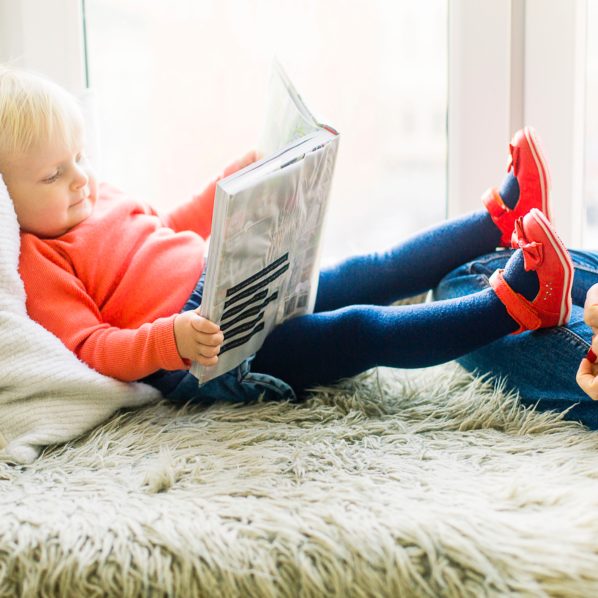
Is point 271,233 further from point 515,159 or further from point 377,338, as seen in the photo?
point 515,159

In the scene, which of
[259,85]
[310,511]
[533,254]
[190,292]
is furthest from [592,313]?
[259,85]

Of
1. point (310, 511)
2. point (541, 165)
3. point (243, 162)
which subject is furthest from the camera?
point (243, 162)

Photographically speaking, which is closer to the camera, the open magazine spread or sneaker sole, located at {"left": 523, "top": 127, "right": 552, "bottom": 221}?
the open magazine spread

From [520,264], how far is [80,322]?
1.74 ft

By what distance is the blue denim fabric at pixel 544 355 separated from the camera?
86cm

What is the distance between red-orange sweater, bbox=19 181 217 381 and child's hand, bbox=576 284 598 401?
442 mm

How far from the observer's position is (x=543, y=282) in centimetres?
87

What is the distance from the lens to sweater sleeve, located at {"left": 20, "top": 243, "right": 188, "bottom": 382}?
86 centimetres

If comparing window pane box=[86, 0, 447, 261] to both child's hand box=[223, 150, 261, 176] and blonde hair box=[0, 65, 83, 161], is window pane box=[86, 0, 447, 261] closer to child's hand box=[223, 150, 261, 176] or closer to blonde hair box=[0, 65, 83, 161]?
child's hand box=[223, 150, 261, 176]

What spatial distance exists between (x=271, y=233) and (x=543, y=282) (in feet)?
1.04

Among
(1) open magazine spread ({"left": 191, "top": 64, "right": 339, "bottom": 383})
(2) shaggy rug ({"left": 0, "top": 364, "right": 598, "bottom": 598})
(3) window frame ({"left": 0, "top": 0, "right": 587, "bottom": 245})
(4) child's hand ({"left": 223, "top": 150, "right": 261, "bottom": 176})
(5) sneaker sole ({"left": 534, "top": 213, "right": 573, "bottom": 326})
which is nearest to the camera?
(2) shaggy rug ({"left": 0, "top": 364, "right": 598, "bottom": 598})

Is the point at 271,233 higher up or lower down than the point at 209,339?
higher up

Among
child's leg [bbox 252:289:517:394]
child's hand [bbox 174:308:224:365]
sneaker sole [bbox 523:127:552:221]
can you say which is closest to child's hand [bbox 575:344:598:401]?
child's leg [bbox 252:289:517:394]

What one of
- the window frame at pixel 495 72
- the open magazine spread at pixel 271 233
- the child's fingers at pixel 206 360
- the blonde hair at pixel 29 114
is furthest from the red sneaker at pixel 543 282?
the blonde hair at pixel 29 114
